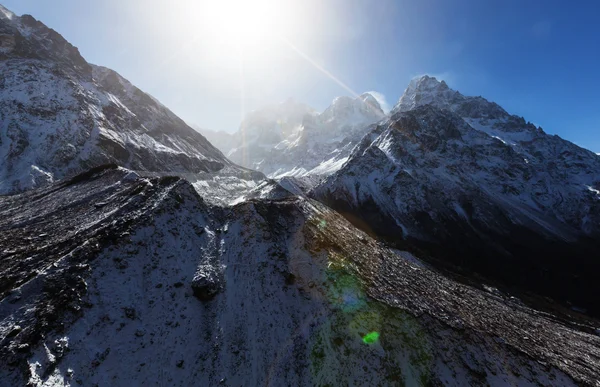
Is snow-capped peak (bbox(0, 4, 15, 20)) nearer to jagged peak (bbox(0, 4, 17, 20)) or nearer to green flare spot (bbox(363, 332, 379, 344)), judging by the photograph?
jagged peak (bbox(0, 4, 17, 20))

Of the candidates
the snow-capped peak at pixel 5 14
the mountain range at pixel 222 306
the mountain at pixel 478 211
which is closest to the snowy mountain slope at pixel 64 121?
the snow-capped peak at pixel 5 14

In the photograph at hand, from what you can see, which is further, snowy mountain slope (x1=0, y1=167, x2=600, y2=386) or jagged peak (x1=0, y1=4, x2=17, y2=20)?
jagged peak (x1=0, y1=4, x2=17, y2=20)

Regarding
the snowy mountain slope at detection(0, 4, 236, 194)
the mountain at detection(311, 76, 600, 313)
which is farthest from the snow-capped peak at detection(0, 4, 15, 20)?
the mountain at detection(311, 76, 600, 313)

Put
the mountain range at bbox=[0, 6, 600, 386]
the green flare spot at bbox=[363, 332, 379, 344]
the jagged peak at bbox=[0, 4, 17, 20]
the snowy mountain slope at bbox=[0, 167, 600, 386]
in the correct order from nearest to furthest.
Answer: the snowy mountain slope at bbox=[0, 167, 600, 386]
the mountain range at bbox=[0, 6, 600, 386]
the green flare spot at bbox=[363, 332, 379, 344]
the jagged peak at bbox=[0, 4, 17, 20]

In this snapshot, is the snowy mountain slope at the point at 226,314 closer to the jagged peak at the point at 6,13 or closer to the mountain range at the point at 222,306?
the mountain range at the point at 222,306

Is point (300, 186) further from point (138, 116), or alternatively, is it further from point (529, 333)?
point (529, 333)
